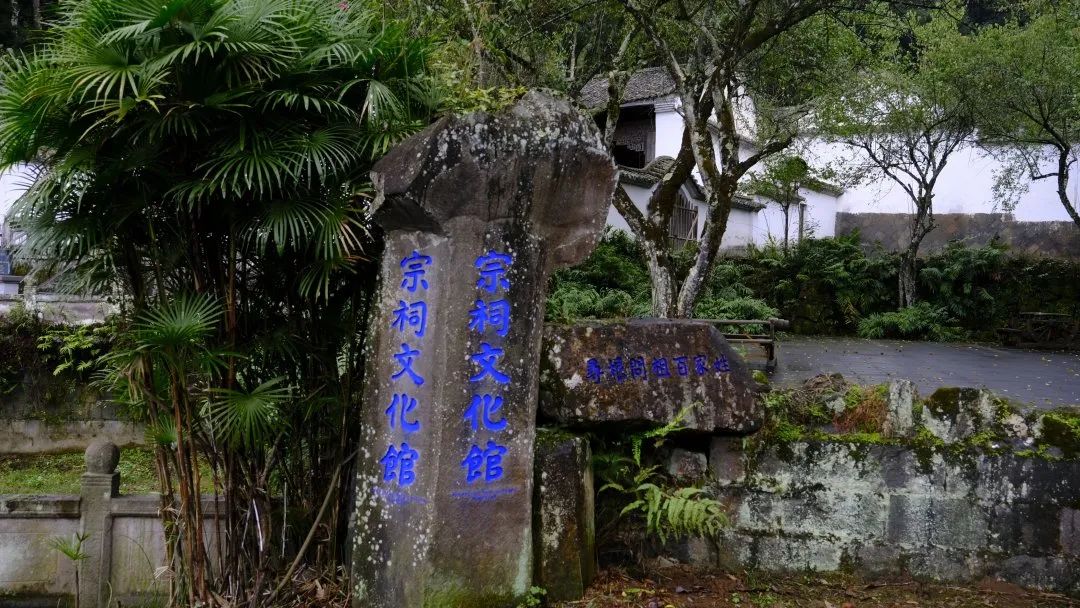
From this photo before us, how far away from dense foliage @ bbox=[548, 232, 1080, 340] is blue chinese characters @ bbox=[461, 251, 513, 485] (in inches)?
513

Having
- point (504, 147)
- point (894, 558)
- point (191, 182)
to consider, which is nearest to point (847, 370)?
point (894, 558)

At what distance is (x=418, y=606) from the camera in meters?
4.20

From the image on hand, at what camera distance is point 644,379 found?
486 centimetres

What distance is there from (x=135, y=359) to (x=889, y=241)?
24.6 m

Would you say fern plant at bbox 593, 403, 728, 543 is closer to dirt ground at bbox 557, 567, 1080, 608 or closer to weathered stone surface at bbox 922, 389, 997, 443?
dirt ground at bbox 557, 567, 1080, 608

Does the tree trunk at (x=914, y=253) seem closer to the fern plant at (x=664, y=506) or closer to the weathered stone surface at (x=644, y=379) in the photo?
the weathered stone surface at (x=644, y=379)

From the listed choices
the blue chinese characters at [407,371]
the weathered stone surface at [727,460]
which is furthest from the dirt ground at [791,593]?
the blue chinese characters at [407,371]

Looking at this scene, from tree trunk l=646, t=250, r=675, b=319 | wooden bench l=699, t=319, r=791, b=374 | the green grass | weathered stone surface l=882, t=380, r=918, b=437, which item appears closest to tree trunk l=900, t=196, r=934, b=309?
wooden bench l=699, t=319, r=791, b=374

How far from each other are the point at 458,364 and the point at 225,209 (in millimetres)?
1576

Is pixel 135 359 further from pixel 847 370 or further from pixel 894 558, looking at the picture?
pixel 847 370

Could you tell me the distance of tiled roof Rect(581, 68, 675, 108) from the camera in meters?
22.5

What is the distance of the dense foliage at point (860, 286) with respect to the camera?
1869 cm

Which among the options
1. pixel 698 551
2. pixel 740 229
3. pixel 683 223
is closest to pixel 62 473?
pixel 698 551

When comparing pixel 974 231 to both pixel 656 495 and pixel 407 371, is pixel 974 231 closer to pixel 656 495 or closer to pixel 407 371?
pixel 656 495
